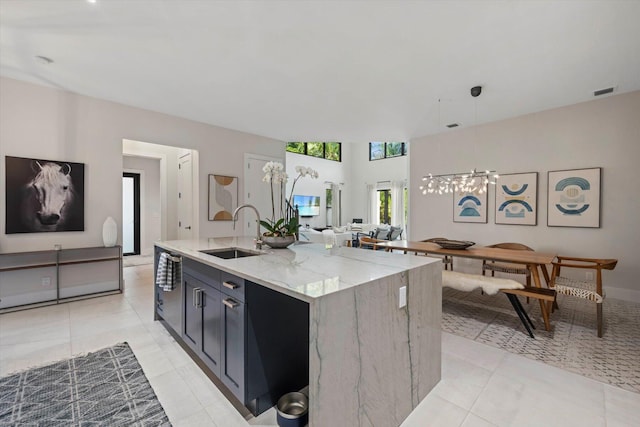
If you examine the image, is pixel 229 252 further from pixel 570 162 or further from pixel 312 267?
pixel 570 162

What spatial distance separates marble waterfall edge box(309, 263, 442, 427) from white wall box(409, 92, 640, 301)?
3666mm

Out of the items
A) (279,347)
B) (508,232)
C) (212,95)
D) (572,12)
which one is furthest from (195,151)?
(508,232)

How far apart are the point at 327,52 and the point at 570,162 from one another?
399 centimetres

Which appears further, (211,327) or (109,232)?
(109,232)

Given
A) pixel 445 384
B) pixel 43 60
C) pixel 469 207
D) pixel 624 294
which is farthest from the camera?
pixel 469 207

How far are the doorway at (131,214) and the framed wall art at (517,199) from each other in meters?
7.99

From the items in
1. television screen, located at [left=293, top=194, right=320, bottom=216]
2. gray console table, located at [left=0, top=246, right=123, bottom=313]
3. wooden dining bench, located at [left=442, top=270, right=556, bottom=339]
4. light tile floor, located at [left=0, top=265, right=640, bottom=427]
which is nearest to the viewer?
light tile floor, located at [left=0, top=265, right=640, bottom=427]

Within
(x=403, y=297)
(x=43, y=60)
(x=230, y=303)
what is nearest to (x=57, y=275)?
(x=43, y=60)

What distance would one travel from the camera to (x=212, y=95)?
12.2 feet

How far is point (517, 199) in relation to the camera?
454 centimetres

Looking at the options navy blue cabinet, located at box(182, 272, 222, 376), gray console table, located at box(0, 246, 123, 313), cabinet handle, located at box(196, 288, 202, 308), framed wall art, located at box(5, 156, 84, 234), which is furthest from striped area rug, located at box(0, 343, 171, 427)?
framed wall art, located at box(5, 156, 84, 234)

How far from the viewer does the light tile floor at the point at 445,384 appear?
62.5 inches

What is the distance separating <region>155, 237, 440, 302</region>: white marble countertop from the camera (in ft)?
4.00

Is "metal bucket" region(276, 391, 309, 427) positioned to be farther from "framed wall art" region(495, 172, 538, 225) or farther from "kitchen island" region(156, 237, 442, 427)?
"framed wall art" region(495, 172, 538, 225)
